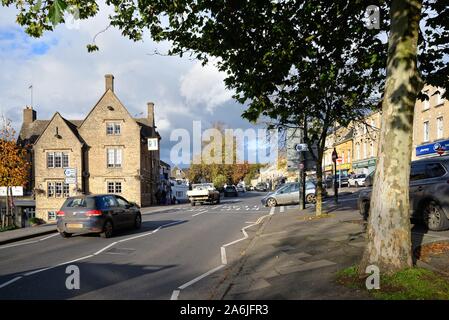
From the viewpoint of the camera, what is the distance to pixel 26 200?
4803 cm

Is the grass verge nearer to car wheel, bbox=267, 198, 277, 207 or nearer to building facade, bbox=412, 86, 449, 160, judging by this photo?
car wheel, bbox=267, 198, 277, 207

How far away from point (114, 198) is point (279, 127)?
7.61 meters

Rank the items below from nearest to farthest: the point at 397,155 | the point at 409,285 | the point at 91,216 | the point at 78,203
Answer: the point at 409,285
the point at 397,155
the point at 91,216
the point at 78,203

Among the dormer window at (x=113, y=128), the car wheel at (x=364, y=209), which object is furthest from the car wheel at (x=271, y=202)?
the dormer window at (x=113, y=128)

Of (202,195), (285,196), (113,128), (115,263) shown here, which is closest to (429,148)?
(285,196)

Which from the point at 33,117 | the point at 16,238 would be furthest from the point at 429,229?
the point at 33,117

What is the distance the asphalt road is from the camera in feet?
22.6

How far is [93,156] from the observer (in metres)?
44.9

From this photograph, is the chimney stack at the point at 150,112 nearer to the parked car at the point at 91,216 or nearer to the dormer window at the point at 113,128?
the dormer window at the point at 113,128

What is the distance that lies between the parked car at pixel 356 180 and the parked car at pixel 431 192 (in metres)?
40.0

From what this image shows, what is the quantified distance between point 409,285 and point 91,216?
35.5 feet

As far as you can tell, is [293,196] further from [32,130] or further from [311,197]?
[32,130]

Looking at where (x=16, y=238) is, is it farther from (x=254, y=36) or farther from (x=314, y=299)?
(x=314, y=299)

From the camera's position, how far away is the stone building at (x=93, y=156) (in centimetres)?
4400
